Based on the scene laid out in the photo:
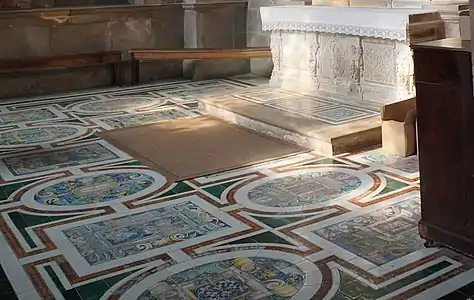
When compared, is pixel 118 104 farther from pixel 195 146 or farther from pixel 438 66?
pixel 438 66

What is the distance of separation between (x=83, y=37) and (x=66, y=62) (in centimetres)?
53

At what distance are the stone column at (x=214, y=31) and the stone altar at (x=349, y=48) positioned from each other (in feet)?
4.90

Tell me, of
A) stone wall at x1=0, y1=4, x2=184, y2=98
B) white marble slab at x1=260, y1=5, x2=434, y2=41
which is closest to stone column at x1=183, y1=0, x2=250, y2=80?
stone wall at x1=0, y1=4, x2=184, y2=98

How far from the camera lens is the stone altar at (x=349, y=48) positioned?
5488mm

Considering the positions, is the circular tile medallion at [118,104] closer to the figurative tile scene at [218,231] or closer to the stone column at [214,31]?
the stone column at [214,31]

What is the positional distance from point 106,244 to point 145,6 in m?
5.72

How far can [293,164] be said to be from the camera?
4.45m

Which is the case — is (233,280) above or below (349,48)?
below

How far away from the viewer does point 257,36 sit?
8.48 meters

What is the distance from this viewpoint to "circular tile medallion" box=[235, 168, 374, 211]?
3.67 metres

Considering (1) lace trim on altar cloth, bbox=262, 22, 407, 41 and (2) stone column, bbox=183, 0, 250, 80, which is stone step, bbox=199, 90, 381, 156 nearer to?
(1) lace trim on altar cloth, bbox=262, 22, 407, 41

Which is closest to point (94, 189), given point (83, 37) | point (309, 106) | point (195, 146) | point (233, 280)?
point (195, 146)

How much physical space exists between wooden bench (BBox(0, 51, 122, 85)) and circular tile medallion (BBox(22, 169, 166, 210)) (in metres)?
3.57

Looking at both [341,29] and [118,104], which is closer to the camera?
[341,29]
